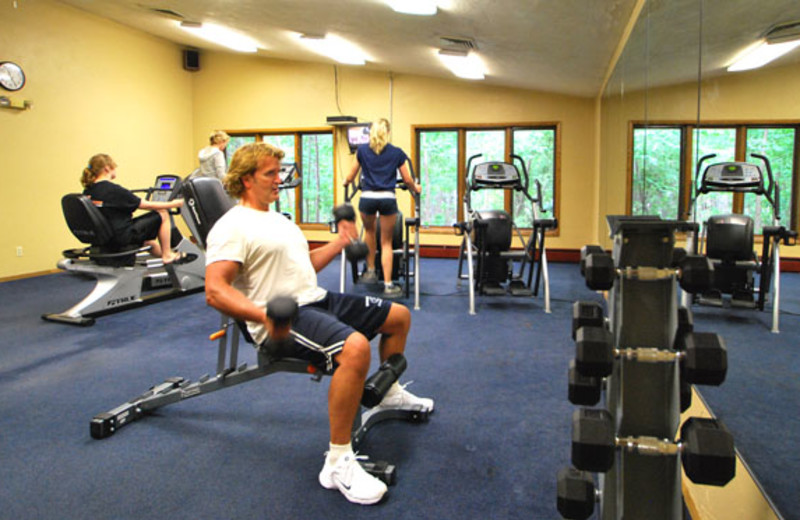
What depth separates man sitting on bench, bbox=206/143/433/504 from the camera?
1897mm

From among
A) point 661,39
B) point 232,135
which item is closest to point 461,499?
point 661,39

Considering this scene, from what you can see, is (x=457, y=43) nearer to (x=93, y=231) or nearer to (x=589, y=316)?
(x=93, y=231)

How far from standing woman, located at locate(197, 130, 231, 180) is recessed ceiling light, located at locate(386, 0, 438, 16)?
205 cm

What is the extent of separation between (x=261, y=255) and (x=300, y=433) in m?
0.87

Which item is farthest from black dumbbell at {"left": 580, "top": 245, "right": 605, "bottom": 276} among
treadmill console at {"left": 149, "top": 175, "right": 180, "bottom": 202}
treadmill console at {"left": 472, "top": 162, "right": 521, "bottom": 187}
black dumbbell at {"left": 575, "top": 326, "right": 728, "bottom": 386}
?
treadmill console at {"left": 149, "top": 175, "right": 180, "bottom": 202}

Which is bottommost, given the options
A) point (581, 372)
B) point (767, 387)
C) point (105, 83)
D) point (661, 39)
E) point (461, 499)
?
point (461, 499)

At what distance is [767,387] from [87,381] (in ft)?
10.6

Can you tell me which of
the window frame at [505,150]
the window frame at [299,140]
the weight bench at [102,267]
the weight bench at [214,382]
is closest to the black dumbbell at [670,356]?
the weight bench at [214,382]

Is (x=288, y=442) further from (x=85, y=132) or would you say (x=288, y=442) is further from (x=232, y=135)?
(x=232, y=135)

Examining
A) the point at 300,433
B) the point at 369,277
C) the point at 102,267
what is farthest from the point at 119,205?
the point at 300,433

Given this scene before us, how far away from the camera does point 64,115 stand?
697cm

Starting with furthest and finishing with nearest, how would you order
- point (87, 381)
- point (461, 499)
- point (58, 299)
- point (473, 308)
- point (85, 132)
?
point (85, 132), point (58, 299), point (473, 308), point (87, 381), point (461, 499)

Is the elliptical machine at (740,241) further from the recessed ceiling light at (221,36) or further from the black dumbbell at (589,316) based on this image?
the recessed ceiling light at (221,36)

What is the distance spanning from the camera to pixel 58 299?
532 cm
